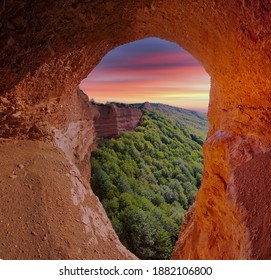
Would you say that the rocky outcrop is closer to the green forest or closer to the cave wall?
the green forest

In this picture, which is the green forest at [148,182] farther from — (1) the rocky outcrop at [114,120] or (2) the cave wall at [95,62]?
(2) the cave wall at [95,62]

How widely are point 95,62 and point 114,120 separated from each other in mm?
14074

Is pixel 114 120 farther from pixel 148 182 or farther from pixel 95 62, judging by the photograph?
pixel 95 62

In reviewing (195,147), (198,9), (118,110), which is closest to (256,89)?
(198,9)

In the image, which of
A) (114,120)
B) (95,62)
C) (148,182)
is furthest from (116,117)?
(95,62)

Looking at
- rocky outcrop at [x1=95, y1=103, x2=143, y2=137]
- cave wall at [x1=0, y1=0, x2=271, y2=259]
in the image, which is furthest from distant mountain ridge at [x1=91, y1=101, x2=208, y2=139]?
cave wall at [x1=0, y1=0, x2=271, y2=259]

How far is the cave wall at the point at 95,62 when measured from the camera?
2428 millimetres

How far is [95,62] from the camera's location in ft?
15.6

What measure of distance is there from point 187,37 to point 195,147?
2269cm

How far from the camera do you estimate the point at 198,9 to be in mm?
2773

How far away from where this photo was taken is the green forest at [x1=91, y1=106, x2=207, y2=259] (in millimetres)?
11680

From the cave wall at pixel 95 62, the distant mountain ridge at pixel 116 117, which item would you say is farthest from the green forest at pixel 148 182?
the cave wall at pixel 95 62

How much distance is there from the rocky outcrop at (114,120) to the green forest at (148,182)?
69 centimetres

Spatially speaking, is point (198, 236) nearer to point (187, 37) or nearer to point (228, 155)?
point (228, 155)
